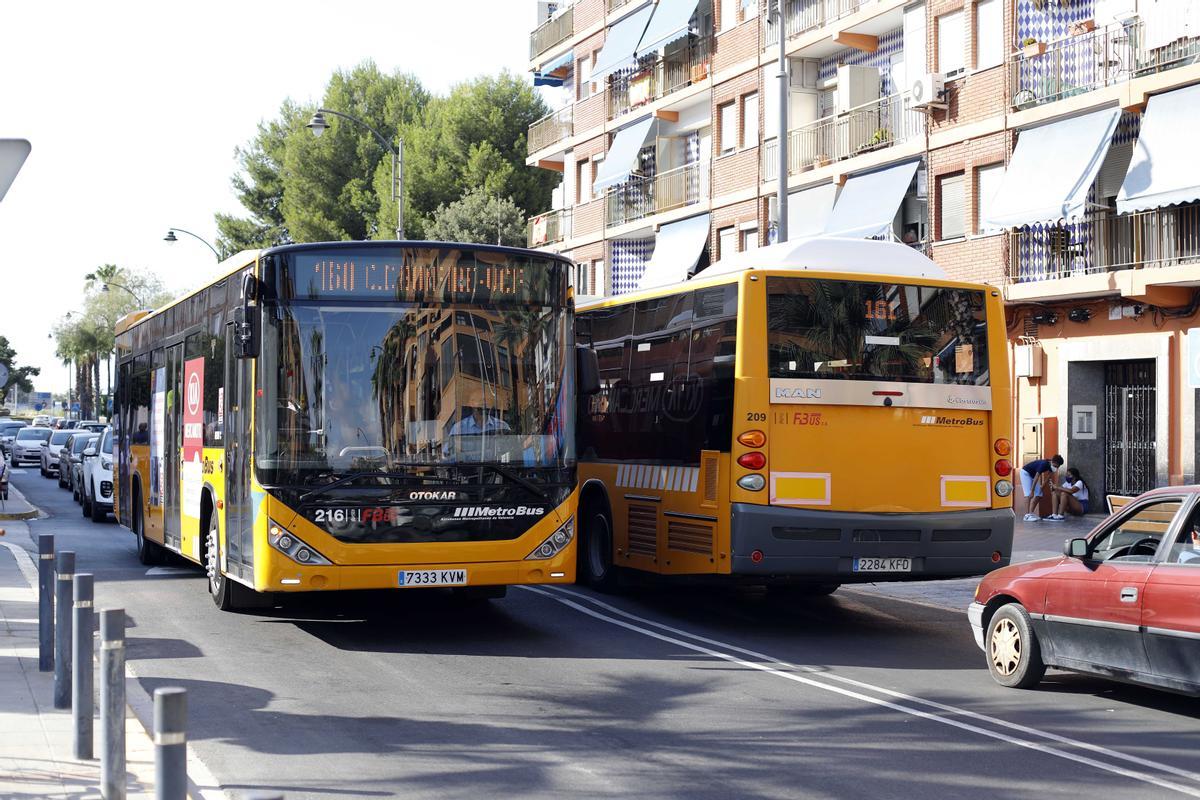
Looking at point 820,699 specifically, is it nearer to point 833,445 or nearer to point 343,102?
point 833,445

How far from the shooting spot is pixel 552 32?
5216 cm

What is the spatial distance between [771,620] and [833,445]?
2107mm

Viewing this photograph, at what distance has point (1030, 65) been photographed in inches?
1100

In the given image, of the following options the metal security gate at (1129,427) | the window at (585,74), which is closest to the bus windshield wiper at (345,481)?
the metal security gate at (1129,427)

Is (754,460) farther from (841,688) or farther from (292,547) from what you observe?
(292,547)

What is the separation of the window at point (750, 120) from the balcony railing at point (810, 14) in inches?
61.9

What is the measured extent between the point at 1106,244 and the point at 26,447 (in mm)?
48659

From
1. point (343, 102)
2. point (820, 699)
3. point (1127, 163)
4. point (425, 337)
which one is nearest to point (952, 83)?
point (1127, 163)

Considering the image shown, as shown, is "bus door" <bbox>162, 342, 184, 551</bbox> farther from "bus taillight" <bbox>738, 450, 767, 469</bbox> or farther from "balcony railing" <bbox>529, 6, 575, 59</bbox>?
"balcony railing" <bbox>529, 6, 575, 59</bbox>

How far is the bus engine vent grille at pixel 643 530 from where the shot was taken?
14070 mm

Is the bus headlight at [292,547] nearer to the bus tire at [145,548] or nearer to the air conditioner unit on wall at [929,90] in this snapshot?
the bus tire at [145,548]

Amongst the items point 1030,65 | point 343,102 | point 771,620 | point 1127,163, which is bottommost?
point 771,620

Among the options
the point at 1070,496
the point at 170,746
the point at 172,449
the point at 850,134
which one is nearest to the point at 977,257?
the point at 1070,496

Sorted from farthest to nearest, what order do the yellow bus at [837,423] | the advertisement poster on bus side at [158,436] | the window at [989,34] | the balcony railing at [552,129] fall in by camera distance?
the balcony railing at [552,129]
the window at [989,34]
the advertisement poster on bus side at [158,436]
the yellow bus at [837,423]
